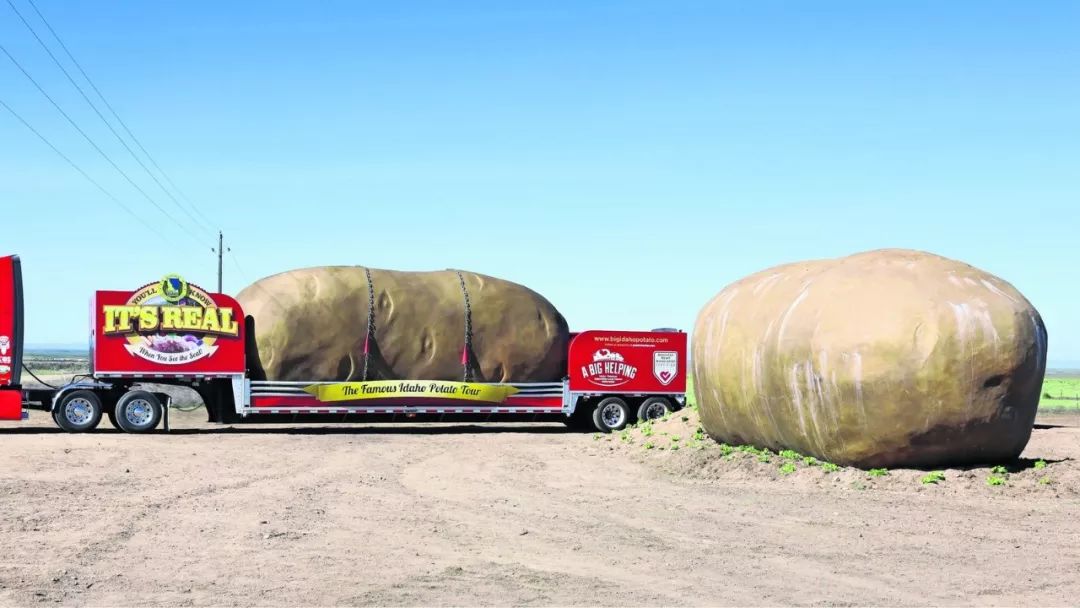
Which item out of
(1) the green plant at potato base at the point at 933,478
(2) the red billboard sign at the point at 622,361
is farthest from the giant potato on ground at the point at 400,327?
(1) the green plant at potato base at the point at 933,478

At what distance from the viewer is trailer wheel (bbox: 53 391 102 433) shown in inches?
909

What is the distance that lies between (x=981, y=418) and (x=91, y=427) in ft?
57.3

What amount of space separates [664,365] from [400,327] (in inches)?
247

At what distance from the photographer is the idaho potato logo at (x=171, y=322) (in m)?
23.3

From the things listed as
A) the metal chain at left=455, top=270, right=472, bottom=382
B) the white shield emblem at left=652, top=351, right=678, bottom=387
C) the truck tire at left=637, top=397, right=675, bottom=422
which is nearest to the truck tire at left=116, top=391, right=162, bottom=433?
the metal chain at left=455, top=270, right=472, bottom=382

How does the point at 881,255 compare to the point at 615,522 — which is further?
the point at 881,255

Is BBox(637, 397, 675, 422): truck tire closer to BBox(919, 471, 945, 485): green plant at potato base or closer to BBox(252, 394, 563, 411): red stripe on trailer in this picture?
BBox(252, 394, 563, 411): red stripe on trailer

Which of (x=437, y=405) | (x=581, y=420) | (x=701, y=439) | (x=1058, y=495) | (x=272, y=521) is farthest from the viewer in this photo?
(x=581, y=420)

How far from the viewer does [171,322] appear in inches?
925

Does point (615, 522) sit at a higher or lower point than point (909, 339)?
lower

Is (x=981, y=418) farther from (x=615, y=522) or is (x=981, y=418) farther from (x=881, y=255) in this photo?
(x=615, y=522)

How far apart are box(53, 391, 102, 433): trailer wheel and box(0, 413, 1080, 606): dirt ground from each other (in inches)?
192

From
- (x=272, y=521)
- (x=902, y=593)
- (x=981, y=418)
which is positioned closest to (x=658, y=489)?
(x=981, y=418)

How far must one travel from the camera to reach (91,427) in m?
23.3
